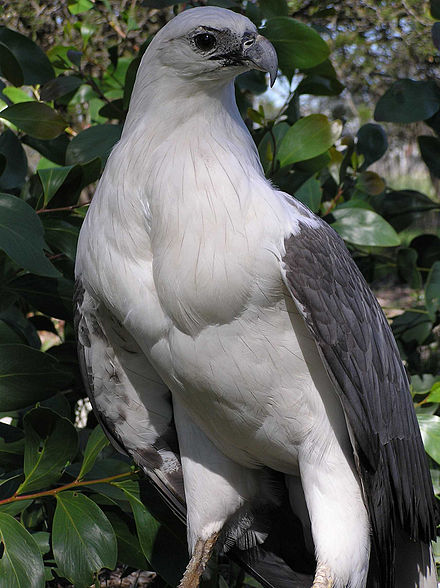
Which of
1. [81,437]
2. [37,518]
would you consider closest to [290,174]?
[81,437]

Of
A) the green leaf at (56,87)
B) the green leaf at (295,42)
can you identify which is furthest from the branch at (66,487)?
the green leaf at (295,42)

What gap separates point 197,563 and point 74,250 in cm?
113

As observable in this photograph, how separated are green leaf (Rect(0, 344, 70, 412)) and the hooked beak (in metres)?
1.14

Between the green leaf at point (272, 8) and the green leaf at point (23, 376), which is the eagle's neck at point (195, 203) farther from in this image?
the green leaf at point (272, 8)

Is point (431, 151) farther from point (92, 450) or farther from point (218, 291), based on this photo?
point (92, 450)

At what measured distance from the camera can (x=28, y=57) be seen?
9.59 feet

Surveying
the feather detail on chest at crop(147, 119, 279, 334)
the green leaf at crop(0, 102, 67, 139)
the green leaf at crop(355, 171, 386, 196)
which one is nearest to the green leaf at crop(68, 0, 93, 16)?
the green leaf at crop(0, 102, 67, 139)

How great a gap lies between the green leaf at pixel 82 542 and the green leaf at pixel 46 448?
128mm

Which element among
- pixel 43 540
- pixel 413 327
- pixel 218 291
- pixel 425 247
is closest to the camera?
pixel 218 291

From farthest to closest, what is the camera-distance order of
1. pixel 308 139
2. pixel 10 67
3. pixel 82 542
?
pixel 308 139, pixel 10 67, pixel 82 542

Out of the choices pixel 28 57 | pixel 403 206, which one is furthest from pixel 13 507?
pixel 403 206

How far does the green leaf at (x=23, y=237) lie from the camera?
227cm

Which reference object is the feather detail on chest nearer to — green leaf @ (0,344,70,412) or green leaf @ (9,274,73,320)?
green leaf @ (0,344,70,412)

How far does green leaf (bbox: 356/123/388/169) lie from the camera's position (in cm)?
344
